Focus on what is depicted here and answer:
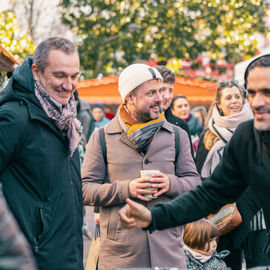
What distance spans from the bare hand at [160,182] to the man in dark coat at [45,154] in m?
0.59

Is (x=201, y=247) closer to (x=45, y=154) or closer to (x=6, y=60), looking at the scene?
(x=45, y=154)

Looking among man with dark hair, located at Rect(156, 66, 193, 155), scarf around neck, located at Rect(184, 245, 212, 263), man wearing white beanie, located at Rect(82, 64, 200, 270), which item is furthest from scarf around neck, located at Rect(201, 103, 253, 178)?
man wearing white beanie, located at Rect(82, 64, 200, 270)

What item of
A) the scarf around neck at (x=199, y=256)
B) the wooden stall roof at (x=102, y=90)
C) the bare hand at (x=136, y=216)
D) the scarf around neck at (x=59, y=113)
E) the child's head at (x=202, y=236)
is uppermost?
the scarf around neck at (x=59, y=113)

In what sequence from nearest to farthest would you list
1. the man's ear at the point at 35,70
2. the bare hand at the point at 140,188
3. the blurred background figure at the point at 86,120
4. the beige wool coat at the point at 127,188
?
the man's ear at the point at 35,70, the bare hand at the point at 140,188, the beige wool coat at the point at 127,188, the blurred background figure at the point at 86,120

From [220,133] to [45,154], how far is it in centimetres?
292

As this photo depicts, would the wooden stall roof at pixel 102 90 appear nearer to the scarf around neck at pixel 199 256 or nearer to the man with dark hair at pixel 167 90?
the man with dark hair at pixel 167 90

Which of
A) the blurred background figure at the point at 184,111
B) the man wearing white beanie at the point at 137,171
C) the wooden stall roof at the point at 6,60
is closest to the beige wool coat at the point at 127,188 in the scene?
the man wearing white beanie at the point at 137,171

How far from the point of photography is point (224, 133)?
224 inches

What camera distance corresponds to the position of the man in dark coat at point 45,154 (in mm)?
3066

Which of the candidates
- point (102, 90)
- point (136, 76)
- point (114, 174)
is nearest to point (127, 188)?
point (114, 174)

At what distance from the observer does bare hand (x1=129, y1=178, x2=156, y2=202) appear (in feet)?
12.6

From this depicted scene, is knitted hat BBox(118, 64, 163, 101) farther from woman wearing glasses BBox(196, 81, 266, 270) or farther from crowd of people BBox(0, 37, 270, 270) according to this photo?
woman wearing glasses BBox(196, 81, 266, 270)

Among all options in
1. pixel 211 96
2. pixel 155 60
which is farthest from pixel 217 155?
pixel 155 60

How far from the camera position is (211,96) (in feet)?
59.4
